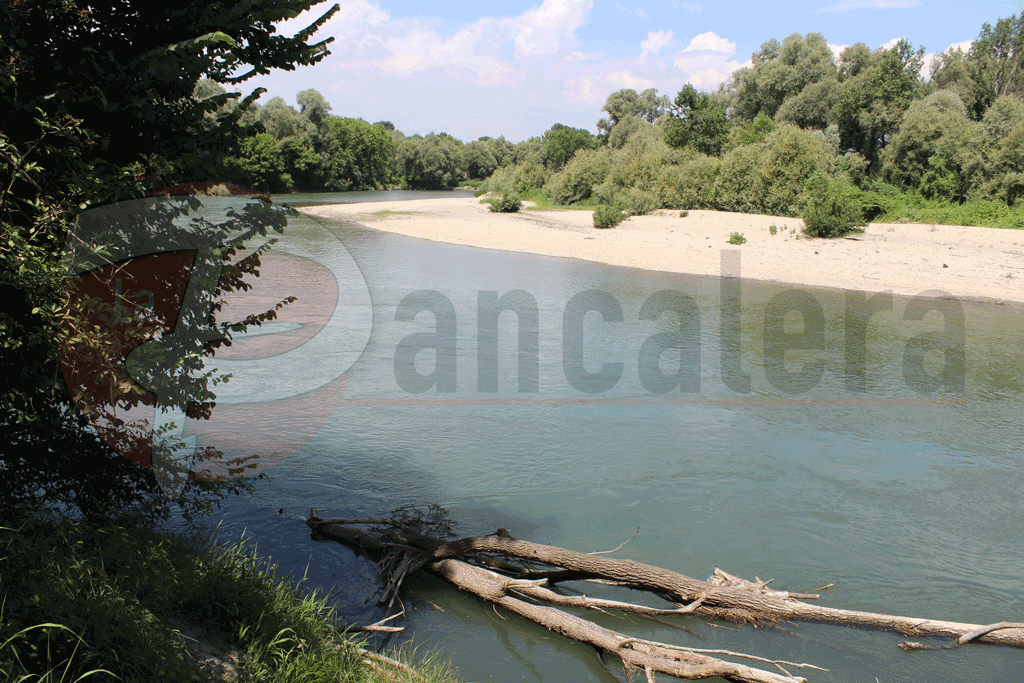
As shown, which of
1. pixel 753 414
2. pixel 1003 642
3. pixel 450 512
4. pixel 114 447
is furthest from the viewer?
pixel 753 414

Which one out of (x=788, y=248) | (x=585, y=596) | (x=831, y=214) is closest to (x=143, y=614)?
(x=585, y=596)

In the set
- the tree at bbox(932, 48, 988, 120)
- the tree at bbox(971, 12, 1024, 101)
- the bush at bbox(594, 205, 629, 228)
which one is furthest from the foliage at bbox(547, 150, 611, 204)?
the tree at bbox(971, 12, 1024, 101)

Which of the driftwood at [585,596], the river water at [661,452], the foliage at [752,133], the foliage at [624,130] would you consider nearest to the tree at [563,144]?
the foliage at [624,130]

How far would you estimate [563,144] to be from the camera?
7588 cm

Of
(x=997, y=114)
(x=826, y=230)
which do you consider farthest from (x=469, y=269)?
(x=997, y=114)

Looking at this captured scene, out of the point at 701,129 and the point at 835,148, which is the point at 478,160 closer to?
the point at 701,129

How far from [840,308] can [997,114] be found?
29.0 metres

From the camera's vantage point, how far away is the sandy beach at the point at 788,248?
20.8 m

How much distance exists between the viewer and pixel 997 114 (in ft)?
128

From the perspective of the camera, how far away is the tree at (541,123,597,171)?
210 ft

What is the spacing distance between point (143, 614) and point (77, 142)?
2.73 metres

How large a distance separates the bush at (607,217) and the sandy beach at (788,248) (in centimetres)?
37

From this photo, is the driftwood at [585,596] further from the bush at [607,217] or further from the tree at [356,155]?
the tree at [356,155]

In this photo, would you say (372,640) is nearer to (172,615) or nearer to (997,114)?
(172,615)
